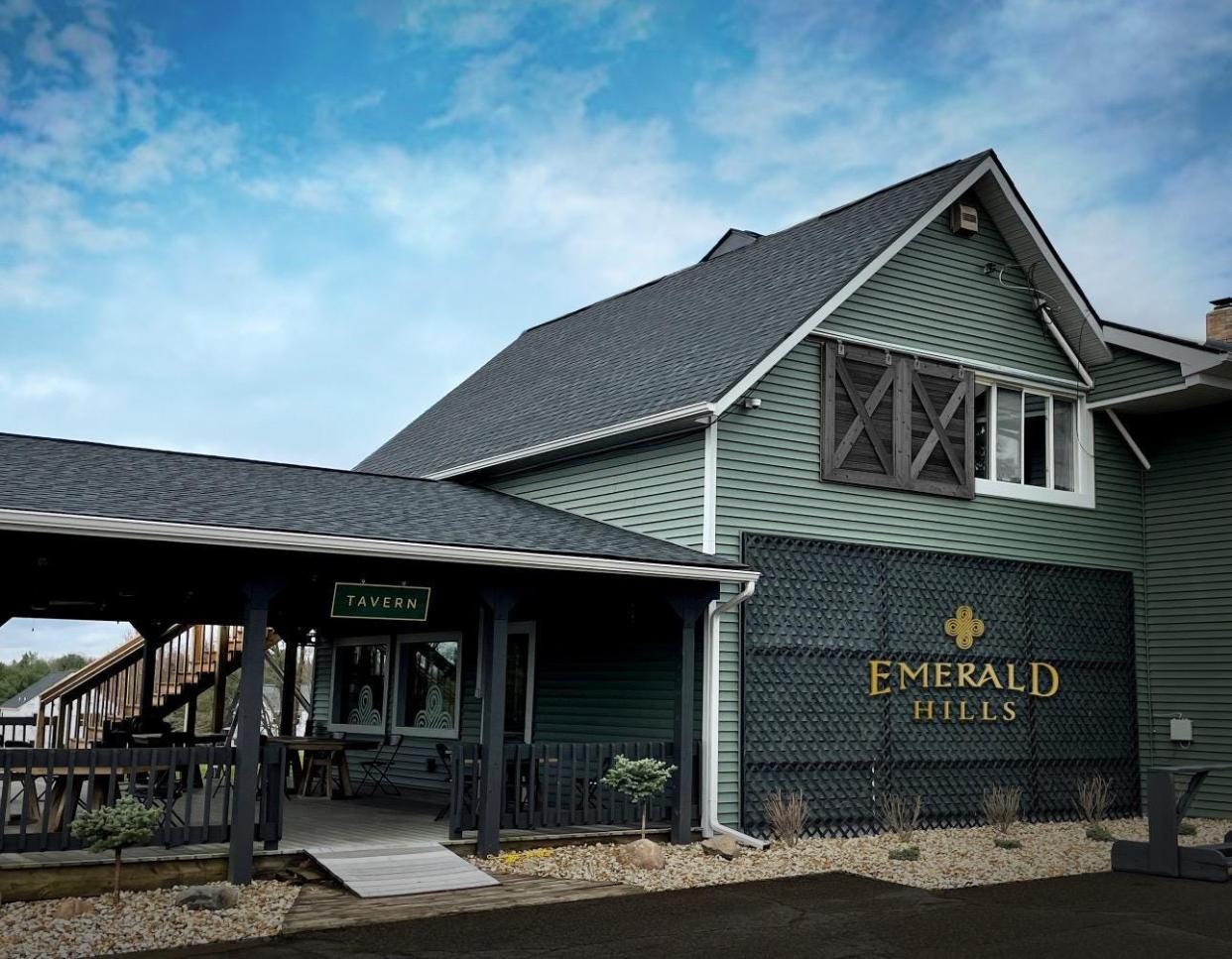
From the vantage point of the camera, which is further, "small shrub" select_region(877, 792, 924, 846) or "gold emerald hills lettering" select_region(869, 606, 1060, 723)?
"gold emerald hills lettering" select_region(869, 606, 1060, 723)

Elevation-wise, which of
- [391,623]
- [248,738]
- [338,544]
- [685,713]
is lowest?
[248,738]

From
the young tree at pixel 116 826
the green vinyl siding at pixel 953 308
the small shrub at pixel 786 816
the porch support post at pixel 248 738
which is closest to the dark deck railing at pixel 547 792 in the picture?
the small shrub at pixel 786 816

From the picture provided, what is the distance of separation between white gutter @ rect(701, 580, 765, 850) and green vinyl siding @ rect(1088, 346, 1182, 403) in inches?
245

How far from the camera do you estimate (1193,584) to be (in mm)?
15961

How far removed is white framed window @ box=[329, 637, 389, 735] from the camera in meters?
18.8

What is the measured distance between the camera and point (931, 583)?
14.4 m

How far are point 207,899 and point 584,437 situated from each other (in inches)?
263

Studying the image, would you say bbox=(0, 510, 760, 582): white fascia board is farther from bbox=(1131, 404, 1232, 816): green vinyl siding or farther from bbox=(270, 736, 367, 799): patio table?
bbox=(1131, 404, 1232, 816): green vinyl siding

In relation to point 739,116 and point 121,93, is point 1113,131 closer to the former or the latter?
point 739,116

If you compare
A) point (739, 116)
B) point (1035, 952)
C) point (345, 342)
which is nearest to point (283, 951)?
point (1035, 952)

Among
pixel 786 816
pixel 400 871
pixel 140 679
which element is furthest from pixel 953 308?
pixel 140 679

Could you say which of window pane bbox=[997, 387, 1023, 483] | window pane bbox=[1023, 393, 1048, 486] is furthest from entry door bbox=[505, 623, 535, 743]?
window pane bbox=[1023, 393, 1048, 486]

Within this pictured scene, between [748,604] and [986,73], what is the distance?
1000 cm

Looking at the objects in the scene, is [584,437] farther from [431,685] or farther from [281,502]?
[431,685]
